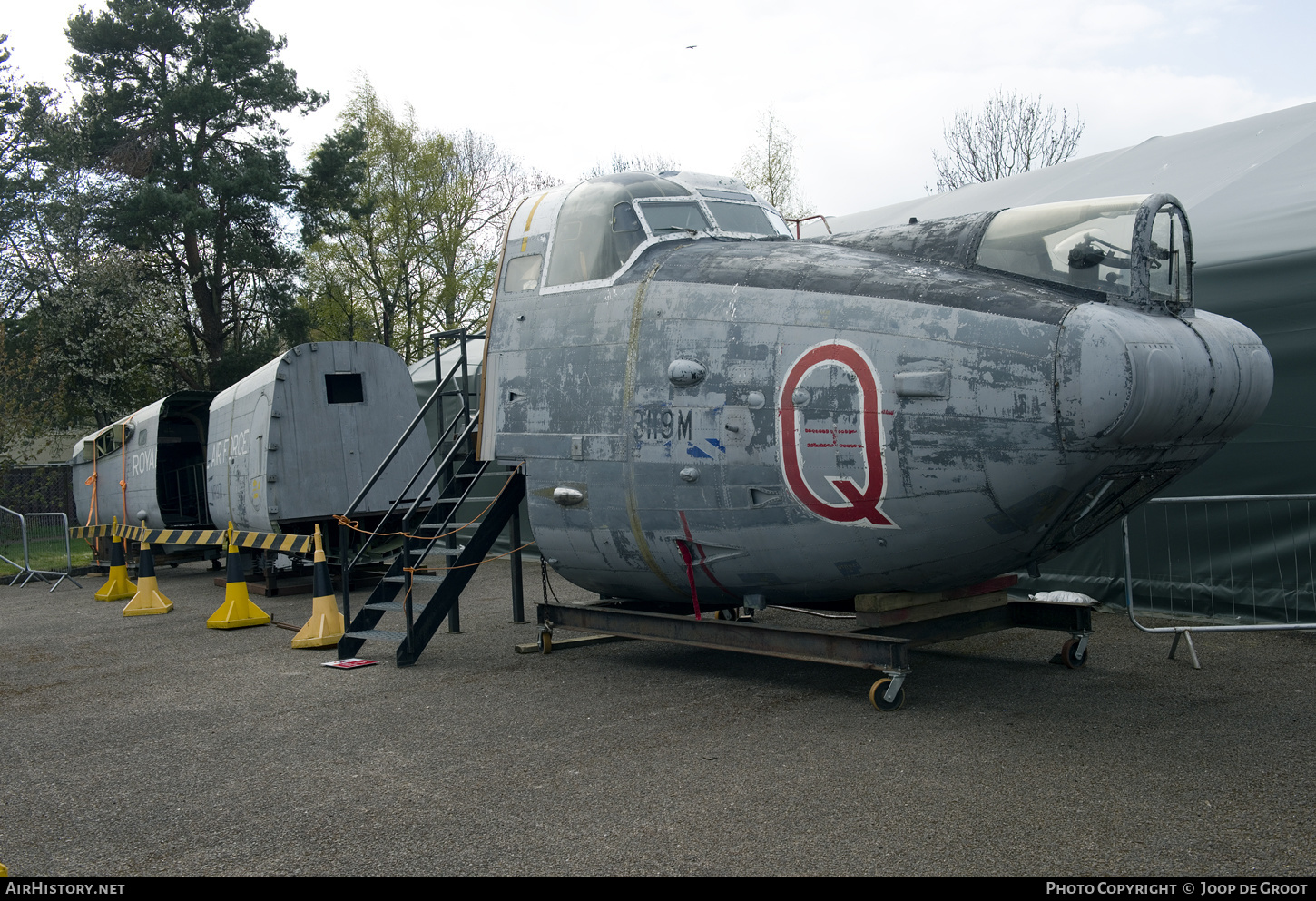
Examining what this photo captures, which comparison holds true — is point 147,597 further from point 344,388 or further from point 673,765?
point 673,765

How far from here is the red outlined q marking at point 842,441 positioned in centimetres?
626

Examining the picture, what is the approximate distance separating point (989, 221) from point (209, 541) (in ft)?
43.7

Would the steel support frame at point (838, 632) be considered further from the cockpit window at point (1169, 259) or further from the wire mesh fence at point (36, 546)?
the wire mesh fence at point (36, 546)

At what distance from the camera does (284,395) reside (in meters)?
14.4

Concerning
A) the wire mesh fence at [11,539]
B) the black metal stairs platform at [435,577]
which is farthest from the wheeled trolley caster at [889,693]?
the wire mesh fence at [11,539]

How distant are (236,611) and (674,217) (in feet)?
27.2

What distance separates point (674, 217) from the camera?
809 centimetres

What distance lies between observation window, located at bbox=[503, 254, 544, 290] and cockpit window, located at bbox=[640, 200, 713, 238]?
3.58 feet

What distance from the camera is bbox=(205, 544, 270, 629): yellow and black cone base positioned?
12.4 meters

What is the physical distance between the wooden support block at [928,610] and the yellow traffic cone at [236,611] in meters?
8.71

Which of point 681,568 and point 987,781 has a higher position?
point 681,568

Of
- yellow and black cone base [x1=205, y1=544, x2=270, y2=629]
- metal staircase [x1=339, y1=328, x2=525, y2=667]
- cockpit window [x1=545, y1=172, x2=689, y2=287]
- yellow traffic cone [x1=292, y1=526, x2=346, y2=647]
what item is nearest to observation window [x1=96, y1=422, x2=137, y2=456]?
yellow and black cone base [x1=205, y1=544, x2=270, y2=629]

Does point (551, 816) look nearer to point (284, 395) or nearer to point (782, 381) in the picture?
point (782, 381)
